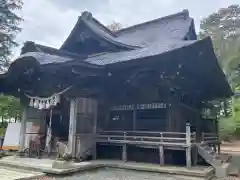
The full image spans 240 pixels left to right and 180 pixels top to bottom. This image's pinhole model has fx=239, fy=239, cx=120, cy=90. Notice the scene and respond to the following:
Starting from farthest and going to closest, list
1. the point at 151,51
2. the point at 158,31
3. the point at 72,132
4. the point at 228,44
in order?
1. the point at 228,44
2. the point at 158,31
3. the point at 72,132
4. the point at 151,51

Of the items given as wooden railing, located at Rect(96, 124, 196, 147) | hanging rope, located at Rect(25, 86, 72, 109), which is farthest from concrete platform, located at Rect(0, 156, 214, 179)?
hanging rope, located at Rect(25, 86, 72, 109)

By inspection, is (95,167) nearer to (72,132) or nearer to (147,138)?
(72,132)

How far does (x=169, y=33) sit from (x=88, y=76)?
17.9 ft

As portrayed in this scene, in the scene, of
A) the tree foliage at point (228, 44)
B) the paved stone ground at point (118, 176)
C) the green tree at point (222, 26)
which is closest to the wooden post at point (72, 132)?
the paved stone ground at point (118, 176)

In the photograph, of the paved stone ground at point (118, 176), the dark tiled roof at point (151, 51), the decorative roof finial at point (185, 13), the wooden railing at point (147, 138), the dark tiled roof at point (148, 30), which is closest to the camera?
the paved stone ground at point (118, 176)

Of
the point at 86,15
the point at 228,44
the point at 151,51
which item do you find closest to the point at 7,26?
the point at 86,15

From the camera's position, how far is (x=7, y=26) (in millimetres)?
19750

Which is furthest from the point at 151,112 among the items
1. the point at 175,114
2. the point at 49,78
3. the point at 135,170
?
the point at 49,78

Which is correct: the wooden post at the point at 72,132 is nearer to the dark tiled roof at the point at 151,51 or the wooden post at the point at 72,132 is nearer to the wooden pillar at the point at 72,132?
the wooden pillar at the point at 72,132

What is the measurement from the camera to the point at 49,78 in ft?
29.6

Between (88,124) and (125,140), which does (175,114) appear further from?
(88,124)

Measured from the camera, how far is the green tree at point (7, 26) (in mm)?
18891

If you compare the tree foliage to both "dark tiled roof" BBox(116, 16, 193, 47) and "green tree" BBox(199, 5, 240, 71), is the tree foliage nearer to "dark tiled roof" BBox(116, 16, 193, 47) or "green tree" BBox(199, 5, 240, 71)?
"green tree" BBox(199, 5, 240, 71)

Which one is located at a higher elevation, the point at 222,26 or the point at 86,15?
the point at 222,26
